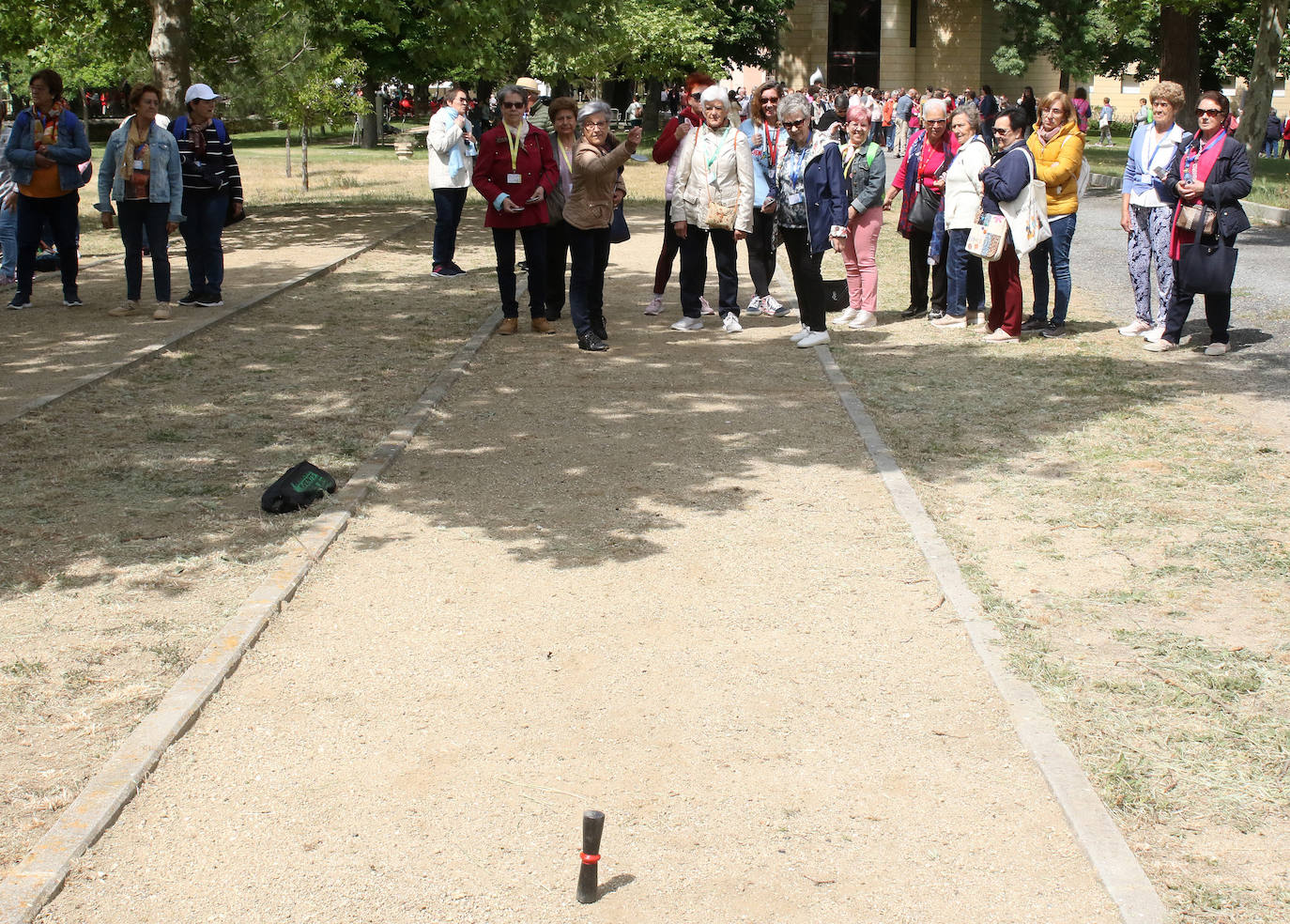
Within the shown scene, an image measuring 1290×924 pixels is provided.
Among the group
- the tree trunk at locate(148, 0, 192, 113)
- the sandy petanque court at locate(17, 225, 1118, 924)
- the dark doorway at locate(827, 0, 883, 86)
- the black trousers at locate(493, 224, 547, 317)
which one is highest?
the dark doorway at locate(827, 0, 883, 86)

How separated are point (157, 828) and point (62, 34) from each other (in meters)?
22.0

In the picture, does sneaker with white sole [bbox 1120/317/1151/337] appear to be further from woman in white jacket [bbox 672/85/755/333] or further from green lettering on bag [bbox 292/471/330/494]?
green lettering on bag [bbox 292/471/330/494]

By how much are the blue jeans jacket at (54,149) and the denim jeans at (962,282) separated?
7313 millimetres

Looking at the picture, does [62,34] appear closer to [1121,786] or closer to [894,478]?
[894,478]

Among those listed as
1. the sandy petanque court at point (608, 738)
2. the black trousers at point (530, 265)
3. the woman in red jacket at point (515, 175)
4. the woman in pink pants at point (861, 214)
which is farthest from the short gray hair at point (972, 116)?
the sandy petanque court at point (608, 738)

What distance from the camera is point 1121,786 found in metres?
3.89

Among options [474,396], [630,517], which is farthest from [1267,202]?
[630,517]

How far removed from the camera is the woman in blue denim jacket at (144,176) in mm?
10688

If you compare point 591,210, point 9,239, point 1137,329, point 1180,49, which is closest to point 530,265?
point 591,210

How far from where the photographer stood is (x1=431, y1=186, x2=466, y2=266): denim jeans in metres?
14.1

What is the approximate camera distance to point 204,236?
38.7 ft

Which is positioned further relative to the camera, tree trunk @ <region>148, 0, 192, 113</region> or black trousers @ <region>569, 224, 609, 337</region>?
tree trunk @ <region>148, 0, 192, 113</region>

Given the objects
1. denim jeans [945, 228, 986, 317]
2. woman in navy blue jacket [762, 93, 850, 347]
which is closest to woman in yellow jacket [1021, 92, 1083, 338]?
denim jeans [945, 228, 986, 317]

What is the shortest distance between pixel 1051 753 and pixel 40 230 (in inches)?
423
